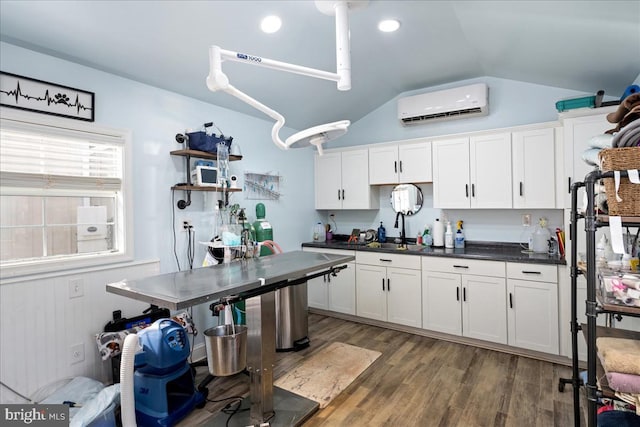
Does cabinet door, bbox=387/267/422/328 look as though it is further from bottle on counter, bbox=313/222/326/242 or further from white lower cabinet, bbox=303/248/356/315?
bottle on counter, bbox=313/222/326/242

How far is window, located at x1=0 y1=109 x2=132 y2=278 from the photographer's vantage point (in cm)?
216

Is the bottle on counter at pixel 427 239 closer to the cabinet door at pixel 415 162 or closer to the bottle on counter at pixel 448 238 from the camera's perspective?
the bottle on counter at pixel 448 238

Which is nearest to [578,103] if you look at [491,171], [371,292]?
[491,171]

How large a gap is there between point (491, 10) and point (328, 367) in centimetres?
299

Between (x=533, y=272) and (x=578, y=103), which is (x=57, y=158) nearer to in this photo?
(x=533, y=272)

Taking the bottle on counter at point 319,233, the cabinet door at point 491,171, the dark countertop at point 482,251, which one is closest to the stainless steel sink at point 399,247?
the dark countertop at point 482,251

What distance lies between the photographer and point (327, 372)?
2.86 metres

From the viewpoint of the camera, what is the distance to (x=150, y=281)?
185cm

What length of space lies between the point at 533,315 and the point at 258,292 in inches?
102

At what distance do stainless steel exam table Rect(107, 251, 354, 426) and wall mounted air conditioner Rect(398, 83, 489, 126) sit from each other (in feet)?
7.27

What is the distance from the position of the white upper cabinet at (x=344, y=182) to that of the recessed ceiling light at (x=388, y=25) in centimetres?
171

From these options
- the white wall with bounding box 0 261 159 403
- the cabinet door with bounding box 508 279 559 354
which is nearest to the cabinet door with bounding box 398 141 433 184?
the cabinet door with bounding box 508 279 559 354

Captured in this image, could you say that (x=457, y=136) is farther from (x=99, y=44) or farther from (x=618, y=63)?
(x=99, y=44)

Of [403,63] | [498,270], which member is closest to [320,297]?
[498,270]
